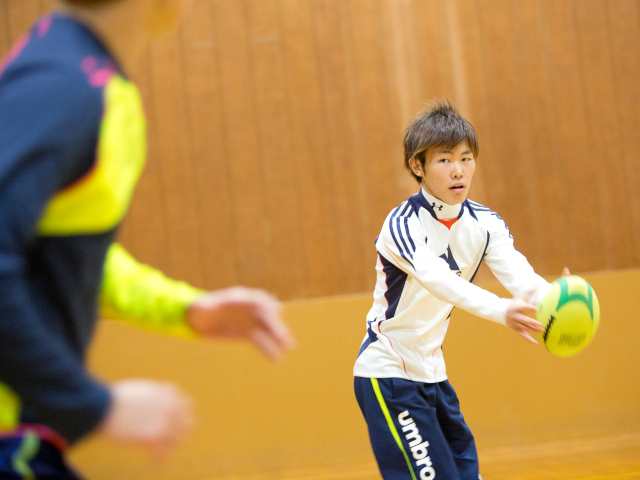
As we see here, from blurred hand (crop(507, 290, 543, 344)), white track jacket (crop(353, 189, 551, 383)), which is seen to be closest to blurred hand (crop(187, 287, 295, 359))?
blurred hand (crop(507, 290, 543, 344))

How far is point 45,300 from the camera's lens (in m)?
0.77

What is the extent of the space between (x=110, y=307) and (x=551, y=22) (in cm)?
462

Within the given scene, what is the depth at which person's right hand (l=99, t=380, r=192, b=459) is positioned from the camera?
716 millimetres

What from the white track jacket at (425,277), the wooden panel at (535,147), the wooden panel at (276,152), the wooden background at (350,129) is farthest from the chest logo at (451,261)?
the wooden panel at (535,147)

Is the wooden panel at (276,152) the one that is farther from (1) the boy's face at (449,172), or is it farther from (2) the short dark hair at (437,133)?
(1) the boy's face at (449,172)

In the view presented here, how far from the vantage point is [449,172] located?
2.52m

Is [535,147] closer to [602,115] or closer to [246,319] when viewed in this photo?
[602,115]

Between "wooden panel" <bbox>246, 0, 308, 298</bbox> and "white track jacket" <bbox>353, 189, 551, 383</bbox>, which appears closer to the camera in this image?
"white track jacket" <bbox>353, 189, 551, 383</bbox>

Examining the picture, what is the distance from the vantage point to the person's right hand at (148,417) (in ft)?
2.35

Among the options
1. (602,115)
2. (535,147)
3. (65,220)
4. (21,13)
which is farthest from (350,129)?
(65,220)

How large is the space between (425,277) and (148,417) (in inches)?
64.2

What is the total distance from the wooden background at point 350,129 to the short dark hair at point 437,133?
197 centimetres

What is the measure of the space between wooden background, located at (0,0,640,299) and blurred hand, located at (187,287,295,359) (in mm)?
3646

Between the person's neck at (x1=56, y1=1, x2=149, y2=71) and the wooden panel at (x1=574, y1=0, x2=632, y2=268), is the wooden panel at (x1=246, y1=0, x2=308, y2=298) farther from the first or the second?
the person's neck at (x1=56, y1=1, x2=149, y2=71)
